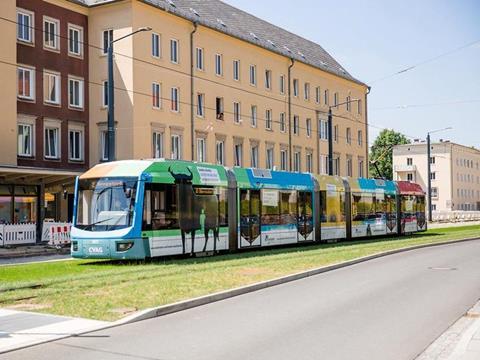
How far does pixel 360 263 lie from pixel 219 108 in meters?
26.5

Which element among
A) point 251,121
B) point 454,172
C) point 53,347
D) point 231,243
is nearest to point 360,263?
point 231,243

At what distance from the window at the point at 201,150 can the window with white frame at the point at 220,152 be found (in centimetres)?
169

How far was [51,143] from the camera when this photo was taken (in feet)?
124

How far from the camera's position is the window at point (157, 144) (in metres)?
39.8

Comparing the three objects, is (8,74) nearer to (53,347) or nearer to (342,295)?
(342,295)

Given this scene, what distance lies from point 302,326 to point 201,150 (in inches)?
1343

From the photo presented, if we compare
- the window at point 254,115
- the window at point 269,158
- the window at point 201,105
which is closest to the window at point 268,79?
the window at point 254,115

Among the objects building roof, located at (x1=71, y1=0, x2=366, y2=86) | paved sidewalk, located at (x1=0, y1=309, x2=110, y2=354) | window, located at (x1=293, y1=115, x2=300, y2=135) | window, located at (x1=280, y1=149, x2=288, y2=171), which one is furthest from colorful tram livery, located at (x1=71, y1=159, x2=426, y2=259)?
window, located at (x1=293, y1=115, x2=300, y2=135)

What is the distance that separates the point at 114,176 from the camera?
2019 cm

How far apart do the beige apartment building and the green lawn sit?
83063mm

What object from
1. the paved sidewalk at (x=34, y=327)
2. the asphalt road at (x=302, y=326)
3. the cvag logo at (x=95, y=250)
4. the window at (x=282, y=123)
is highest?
the window at (x=282, y=123)

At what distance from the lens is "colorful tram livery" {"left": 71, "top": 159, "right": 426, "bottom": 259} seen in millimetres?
19734

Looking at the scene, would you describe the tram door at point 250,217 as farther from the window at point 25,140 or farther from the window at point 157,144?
the window at point 25,140

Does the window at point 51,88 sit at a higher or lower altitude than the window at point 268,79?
lower
